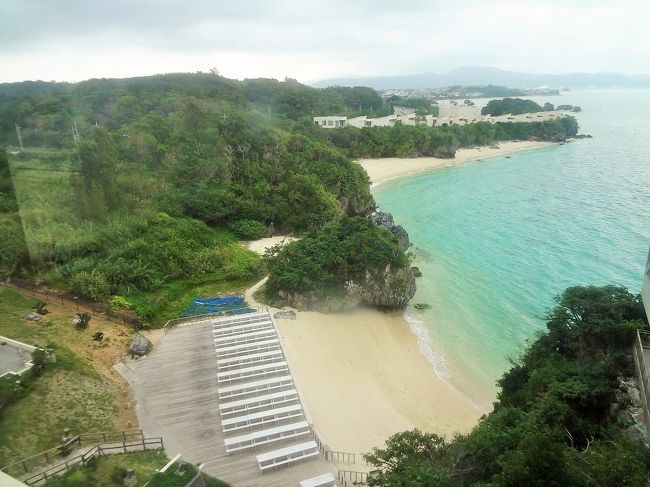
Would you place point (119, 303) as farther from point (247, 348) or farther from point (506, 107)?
point (506, 107)

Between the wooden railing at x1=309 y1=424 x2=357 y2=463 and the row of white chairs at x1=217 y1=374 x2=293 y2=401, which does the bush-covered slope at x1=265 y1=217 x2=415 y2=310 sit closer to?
the row of white chairs at x1=217 y1=374 x2=293 y2=401

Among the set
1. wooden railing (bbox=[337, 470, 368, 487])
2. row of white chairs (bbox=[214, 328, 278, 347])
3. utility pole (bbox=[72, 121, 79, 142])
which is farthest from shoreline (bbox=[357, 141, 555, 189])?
wooden railing (bbox=[337, 470, 368, 487])

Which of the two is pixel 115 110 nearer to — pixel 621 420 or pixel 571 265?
pixel 571 265

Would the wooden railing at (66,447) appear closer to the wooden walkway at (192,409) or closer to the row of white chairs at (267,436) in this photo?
the wooden walkway at (192,409)

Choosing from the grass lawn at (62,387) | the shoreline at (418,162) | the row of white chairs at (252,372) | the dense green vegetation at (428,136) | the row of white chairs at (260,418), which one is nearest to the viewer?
the grass lawn at (62,387)

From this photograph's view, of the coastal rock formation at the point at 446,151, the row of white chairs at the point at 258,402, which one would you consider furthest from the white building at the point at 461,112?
the row of white chairs at the point at 258,402

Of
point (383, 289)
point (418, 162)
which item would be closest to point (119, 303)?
point (383, 289)
